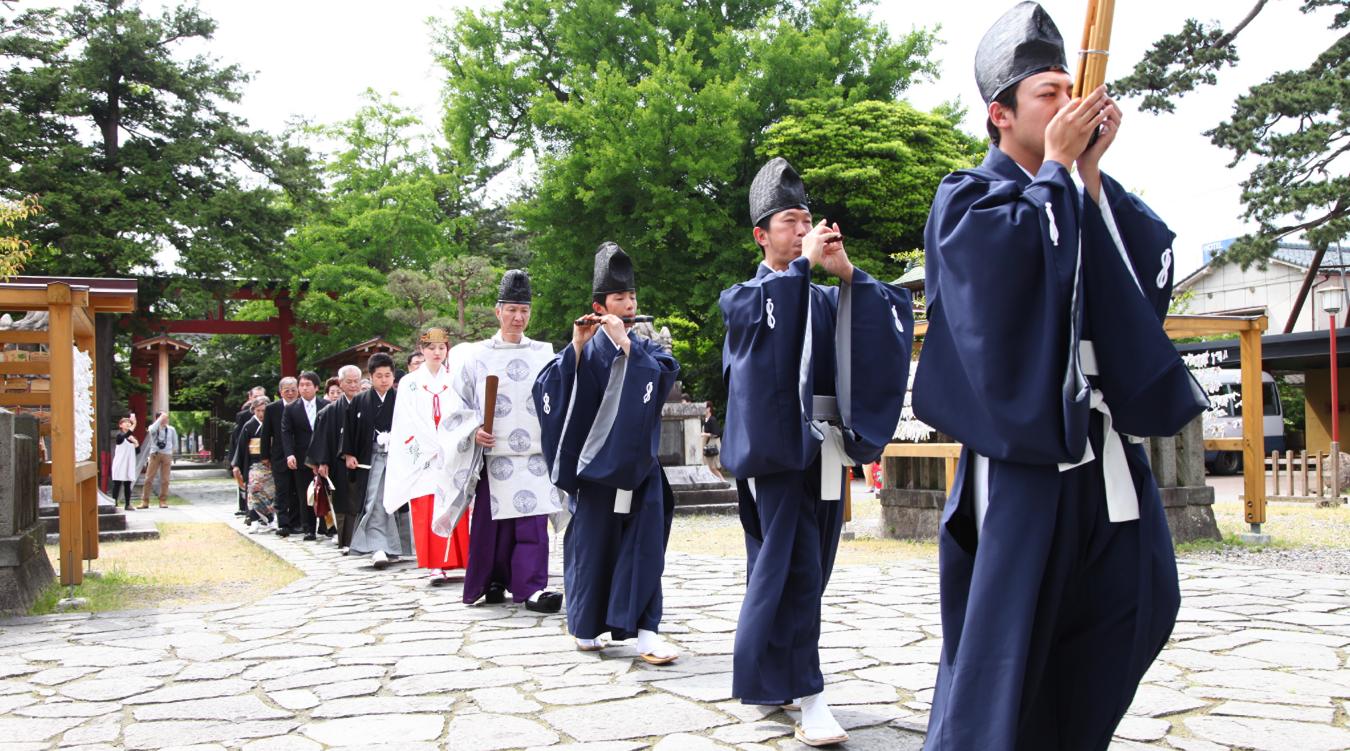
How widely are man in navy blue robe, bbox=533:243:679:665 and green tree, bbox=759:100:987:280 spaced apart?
21.0 meters

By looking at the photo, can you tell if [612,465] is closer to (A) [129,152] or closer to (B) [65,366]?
(B) [65,366]

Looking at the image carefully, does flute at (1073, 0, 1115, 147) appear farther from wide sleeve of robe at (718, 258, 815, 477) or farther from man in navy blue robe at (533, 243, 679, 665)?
man in navy blue robe at (533, 243, 679, 665)

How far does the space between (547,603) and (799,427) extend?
A: 342 centimetres

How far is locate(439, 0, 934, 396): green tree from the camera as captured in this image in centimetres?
2642

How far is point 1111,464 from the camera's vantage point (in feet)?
7.83

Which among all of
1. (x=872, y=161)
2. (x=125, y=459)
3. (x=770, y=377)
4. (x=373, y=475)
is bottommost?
(x=125, y=459)

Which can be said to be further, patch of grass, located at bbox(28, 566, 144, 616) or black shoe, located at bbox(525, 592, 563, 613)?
patch of grass, located at bbox(28, 566, 144, 616)

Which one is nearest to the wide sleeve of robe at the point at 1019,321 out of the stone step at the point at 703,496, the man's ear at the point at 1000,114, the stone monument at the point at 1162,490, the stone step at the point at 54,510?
the man's ear at the point at 1000,114

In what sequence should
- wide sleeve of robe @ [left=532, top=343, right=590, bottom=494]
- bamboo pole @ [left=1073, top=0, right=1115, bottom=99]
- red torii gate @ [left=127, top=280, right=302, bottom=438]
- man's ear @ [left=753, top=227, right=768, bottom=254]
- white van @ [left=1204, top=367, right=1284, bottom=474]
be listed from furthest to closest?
1. red torii gate @ [left=127, top=280, right=302, bottom=438]
2. white van @ [left=1204, top=367, right=1284, bottom=474]
3. wide sleeve of robe @ [left=532, top=343, right=590, bottom=494]
4. man's ear @ [left=753, top=227, right=768, bottom=254]
5. bamboo pole @ [left=1073, top=0, right=1115, bottom=99]

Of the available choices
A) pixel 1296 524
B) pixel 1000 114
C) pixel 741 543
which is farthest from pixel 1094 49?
pixel 1296 524

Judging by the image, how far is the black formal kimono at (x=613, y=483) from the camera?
554cm

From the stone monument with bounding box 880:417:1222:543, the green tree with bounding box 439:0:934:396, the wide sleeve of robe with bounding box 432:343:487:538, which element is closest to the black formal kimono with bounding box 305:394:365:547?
the wide sleeve of robe with bounding box 432:343:487:538

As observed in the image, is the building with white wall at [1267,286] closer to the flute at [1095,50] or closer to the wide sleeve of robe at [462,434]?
the wide sleeve of robe at [462,434]

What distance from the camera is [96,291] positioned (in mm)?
8266
